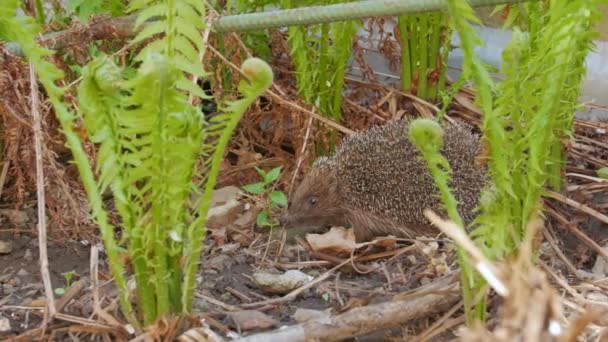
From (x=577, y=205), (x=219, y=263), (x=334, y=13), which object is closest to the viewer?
(x=334, y=13)

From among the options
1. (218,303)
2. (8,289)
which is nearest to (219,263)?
(218,303)

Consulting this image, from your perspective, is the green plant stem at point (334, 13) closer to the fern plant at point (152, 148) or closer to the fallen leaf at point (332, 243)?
the fern plant at point (152, 148)

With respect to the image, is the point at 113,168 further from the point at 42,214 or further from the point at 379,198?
the point at 379,198

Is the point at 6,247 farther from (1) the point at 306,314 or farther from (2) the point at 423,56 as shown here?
(2) the point at 423,56

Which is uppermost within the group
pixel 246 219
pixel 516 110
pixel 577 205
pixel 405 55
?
pixel 516 110

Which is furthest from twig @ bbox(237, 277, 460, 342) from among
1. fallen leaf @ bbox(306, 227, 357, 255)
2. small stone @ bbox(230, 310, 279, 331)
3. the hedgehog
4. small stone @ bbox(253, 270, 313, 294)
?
the hedgehog

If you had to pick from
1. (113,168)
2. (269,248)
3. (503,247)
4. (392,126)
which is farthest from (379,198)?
(113,168)

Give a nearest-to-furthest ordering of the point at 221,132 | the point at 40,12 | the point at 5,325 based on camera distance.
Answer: the point at 221,132 → the point at 5,325 → the point at 40,12
